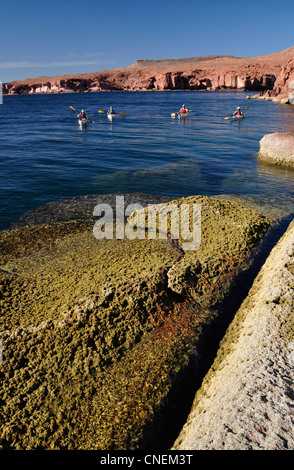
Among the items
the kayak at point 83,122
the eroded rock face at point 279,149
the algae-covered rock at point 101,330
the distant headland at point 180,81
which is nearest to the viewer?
the algae-covered rock at point 101,330

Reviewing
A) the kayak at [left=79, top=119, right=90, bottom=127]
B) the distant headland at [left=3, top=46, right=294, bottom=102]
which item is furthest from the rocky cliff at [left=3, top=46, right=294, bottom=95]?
the kayak at [left=79, top=119, right=90, bottom=127]

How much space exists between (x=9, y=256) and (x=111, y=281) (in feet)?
11.4

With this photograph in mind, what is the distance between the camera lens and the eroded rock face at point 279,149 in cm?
1645

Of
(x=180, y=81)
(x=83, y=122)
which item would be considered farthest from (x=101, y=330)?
(x=180, y=81)

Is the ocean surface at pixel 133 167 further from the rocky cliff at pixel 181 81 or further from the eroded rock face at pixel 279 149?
the rocky cliff at pixel 181 81

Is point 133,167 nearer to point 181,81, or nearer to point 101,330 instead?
point 101,330

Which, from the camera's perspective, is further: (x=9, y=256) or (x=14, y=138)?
(x=14, y=138)

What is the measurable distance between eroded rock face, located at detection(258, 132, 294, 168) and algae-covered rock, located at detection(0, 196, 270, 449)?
38.4 ft

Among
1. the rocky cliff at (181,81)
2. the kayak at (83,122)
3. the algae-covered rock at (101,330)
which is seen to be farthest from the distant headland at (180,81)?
the algae-covered rock at (101,330)

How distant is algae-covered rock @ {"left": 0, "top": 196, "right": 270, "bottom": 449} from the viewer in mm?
3518

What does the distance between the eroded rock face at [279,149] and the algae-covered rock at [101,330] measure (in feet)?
38.4

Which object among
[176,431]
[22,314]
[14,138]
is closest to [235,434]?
[176,431]

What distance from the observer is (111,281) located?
17.4 feet
